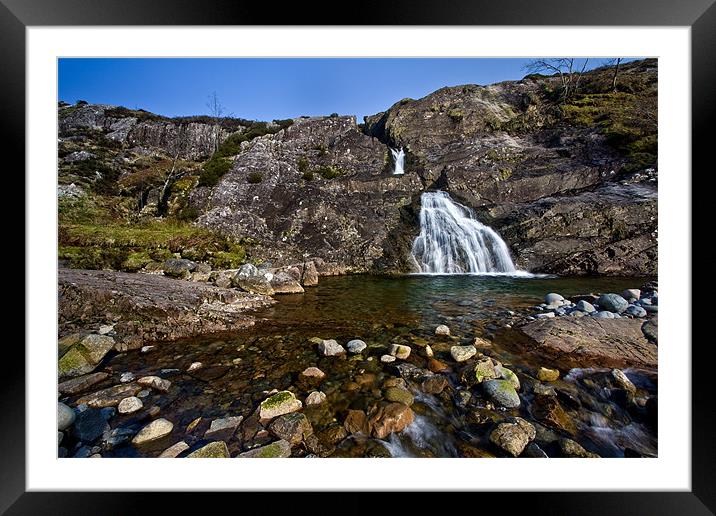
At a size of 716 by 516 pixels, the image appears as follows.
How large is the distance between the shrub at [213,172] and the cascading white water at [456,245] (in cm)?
964

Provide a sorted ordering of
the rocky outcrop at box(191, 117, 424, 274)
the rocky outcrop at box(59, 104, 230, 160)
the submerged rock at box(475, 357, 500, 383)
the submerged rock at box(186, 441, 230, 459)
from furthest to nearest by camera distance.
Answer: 1. the rocky outcrop at box(59, 104, 230, 160)
2. the rocky outcrop at box(191, 117, 424, 274)
3. the submerged rock at box(475, 357, 500, 383)
4. the submerged rock at box(186, 441, 230, 459)

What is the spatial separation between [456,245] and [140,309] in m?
8.54

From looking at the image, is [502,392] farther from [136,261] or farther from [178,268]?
[136,261]

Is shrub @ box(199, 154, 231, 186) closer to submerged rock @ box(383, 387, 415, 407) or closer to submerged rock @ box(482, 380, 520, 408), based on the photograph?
submerged rock @ box(383, 387, 415, 407)

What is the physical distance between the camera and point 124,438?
1.62 meters

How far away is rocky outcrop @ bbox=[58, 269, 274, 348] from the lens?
2.96 m

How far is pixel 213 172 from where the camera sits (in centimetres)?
1220


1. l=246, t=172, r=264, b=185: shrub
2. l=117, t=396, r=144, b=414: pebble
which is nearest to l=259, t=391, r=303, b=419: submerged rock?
l=117, t=396, r=144, b=414: pebble

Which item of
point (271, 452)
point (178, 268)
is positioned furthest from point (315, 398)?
point (178, 268)

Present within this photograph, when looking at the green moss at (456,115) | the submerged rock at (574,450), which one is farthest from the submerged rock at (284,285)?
the green moss at (456,115)

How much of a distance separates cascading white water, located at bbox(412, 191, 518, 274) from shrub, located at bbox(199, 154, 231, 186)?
A: 9641 mm
